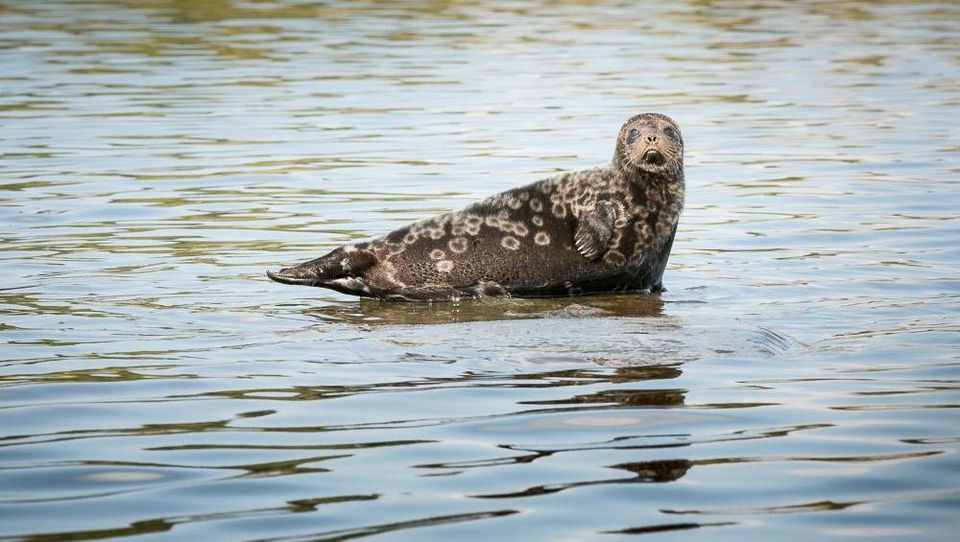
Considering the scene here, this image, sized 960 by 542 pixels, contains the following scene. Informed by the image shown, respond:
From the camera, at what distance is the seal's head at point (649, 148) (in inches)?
456

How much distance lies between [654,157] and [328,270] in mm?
2246

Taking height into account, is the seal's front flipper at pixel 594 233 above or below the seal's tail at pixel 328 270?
above

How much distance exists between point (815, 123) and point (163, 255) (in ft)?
32.6

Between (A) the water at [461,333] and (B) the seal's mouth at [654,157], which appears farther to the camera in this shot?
(B) the seal's mouth at [654,157]

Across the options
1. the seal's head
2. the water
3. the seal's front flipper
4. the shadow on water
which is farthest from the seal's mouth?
the shadow on water

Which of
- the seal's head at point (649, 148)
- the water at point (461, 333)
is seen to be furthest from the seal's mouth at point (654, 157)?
the water at point (461, 333)

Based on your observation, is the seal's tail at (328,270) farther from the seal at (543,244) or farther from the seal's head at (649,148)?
the seal's head at (649,148)

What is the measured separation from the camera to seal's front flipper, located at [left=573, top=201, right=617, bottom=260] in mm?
11234

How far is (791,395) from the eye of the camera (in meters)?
7.84

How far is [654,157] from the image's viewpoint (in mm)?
11648

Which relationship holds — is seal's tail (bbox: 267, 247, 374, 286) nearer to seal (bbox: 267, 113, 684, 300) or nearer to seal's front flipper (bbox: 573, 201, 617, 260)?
seal (bbox: 267, 113, 684, 300)

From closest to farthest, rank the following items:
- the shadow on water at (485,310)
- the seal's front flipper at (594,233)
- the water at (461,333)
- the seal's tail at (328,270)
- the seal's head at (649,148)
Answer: the water at (461,333) → the shadow on water at (485,310) → the seal's front flipper at (594,233) → the seal's tail at (328,270) → the seal's head at (649,148)

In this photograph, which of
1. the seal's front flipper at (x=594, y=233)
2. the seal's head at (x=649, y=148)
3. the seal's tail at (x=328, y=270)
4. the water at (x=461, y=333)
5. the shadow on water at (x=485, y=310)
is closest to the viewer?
the water at (x=461, y=333)

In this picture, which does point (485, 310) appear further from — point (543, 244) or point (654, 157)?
point (654, 157)
